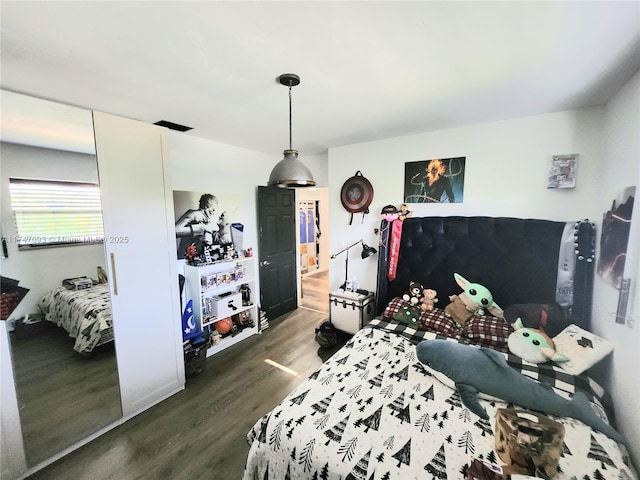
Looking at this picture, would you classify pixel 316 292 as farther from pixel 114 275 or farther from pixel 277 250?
pixel 114 275

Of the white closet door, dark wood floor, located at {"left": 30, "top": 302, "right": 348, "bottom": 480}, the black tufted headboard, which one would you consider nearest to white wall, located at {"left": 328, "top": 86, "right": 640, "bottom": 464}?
the black tufted headboard

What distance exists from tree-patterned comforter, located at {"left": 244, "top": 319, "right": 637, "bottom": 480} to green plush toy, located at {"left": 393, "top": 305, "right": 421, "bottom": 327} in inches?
28.8

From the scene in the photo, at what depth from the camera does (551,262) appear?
2055 mm

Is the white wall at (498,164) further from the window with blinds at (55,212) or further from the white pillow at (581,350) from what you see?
the window with blinds at (55,212)

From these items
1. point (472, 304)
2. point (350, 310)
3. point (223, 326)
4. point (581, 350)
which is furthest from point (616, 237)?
point (223, 326)

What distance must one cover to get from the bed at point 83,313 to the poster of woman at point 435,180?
9.40 ft

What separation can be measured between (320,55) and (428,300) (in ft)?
7.29

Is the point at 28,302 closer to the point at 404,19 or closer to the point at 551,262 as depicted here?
the point at 404,19

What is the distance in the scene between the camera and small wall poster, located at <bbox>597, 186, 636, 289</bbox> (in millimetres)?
1396

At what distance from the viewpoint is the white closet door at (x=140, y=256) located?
183 centimetres

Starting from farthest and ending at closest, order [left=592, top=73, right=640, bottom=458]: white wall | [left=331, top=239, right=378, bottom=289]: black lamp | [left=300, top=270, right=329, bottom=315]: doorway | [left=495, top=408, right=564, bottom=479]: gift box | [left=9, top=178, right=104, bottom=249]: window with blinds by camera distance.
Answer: [left=300, top=270, right=329, bottom=315]: doorway
[left=331, top=239, right=378, bottom=289]: black lamp
[left=9, top=178, right=104, bottom=249]: window with blinds
[left=592, top=73, right=640, bottom=458]: white wall
[left=495, top=408, right=564, bottom=479]: gift box

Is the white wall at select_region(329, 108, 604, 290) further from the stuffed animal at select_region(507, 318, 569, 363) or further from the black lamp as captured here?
the stuffed animal at select_region(507, 318, 569, 363)

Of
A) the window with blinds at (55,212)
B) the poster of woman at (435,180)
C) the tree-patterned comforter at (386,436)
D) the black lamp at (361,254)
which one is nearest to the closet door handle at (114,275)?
the window with blinds at (55,212)

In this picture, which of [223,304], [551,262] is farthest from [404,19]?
[223,304]
